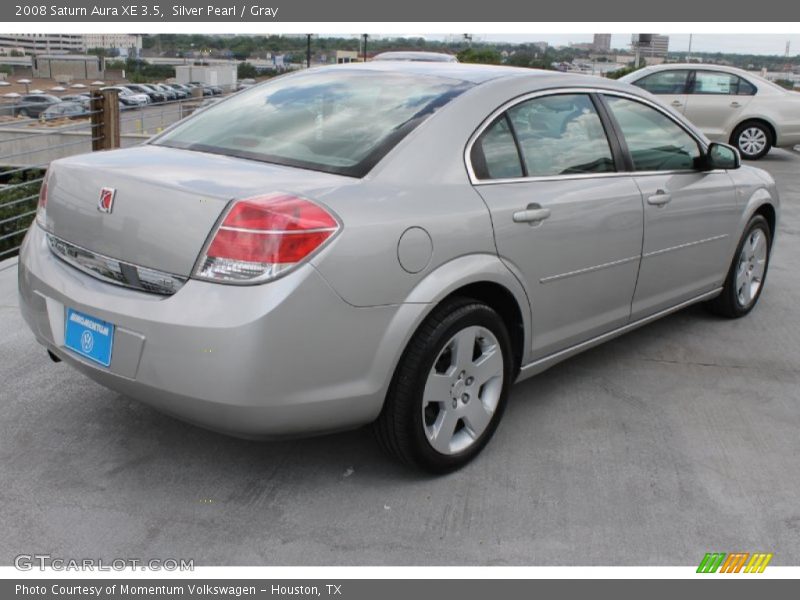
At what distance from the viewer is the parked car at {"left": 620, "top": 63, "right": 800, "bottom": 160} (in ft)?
46.8

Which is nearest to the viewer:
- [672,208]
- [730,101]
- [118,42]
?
[672,208]

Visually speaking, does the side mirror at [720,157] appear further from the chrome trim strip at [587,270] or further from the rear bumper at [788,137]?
the rear bumper at [788,137]

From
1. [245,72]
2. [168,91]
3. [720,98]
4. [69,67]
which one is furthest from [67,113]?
[69,67]

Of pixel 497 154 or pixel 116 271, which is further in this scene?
pixel 497 154

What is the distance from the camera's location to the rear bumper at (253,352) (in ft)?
8.43

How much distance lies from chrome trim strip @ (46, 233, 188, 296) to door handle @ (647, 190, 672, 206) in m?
2.41

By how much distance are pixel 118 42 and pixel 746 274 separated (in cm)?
7636

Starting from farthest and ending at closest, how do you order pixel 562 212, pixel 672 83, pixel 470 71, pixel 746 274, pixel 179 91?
pixel 179 91, pixel 672 83, pixel 746 274, pixel 470 71, pixel 562 212

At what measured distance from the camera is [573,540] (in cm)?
283

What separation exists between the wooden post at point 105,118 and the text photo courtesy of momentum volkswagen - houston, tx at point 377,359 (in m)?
3.00

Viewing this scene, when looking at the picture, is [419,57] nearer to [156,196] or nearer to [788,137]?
[156,196]

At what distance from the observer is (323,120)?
132 inches

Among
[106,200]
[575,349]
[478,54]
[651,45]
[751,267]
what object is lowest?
[575,349]

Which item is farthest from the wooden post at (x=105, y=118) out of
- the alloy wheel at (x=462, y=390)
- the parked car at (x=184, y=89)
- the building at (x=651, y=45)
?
the parked car at (x=184, y=89)
